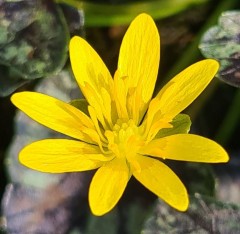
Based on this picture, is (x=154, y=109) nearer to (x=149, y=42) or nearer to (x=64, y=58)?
(x=149, y=42)

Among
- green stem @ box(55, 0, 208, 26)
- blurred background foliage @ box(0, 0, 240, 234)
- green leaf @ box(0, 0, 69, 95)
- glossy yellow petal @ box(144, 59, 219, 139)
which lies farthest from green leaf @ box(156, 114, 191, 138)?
green stem @ box(55, 0, 208, 26)

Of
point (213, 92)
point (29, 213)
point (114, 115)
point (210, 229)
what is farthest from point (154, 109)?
point (213, 92)

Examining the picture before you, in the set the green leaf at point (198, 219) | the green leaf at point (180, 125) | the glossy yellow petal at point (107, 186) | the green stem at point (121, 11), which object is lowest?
the green leaf at point (198, 219)

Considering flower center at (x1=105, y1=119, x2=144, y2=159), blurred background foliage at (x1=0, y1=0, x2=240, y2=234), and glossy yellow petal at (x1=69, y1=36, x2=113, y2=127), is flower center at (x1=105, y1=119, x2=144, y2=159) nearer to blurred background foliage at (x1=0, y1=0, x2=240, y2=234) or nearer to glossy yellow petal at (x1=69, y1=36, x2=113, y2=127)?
glossy yellow petal at (x1=69, y1=36, x2=113, y2=127)

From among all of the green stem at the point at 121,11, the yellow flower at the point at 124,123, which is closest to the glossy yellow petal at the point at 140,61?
the yellow flower at the point at 124,123

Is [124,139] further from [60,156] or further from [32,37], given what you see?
[32,37]

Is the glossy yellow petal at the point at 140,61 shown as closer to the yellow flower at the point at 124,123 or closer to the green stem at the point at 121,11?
the yellow flower at the point at 124,123
